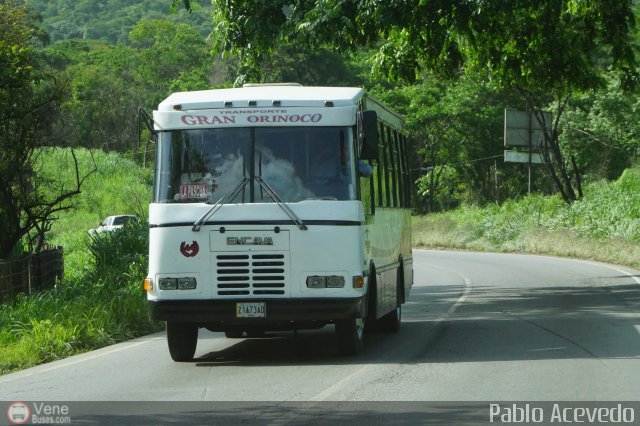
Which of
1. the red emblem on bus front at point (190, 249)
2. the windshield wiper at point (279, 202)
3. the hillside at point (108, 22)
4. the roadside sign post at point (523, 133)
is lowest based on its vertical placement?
the red emblem on bus front at point (190, 249)

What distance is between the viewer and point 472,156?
224 ft

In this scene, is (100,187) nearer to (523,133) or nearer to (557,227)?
(523,133)

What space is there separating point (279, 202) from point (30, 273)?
1011 cm

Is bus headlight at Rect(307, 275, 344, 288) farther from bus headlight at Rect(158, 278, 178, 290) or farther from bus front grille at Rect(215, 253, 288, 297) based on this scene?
bus headlight at Rect(158, 278, 178, 290)

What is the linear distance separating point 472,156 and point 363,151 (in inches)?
2225

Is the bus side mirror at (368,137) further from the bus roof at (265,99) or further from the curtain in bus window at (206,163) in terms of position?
the curtain in bus window at (206,163)

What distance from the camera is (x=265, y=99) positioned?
42.3ft

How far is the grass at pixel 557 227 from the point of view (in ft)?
125

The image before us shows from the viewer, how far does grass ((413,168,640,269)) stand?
3806 cm

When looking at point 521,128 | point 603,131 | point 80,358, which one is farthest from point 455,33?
point 603,131

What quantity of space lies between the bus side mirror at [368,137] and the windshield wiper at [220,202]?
134cm

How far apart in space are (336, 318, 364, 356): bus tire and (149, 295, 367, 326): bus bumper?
388mm

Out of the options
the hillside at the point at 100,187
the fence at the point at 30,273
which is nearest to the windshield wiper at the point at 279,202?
the fence at the point at 30,273

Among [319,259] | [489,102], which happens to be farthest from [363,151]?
[489,102]
